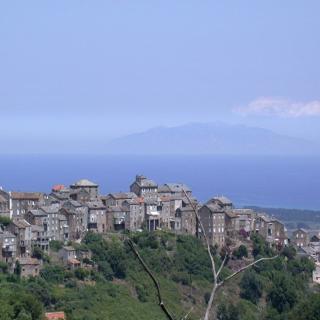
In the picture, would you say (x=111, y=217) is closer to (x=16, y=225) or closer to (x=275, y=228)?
(x=16, y=225)

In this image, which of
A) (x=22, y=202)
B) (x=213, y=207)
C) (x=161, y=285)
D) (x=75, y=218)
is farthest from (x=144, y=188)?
(x=161, y=285)

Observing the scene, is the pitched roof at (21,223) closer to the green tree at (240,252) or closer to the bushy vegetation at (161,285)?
the bushy vegetation at (161,285)

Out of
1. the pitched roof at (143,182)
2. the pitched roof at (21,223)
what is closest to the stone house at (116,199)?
the pitched roof at (143,182)

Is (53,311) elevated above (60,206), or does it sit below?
below

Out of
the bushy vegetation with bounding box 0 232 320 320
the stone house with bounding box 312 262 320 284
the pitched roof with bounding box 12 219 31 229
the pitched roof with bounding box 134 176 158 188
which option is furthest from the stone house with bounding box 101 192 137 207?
the stone house with bounding box 312 262 320 284

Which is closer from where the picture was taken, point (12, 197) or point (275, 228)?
point (12, 197)

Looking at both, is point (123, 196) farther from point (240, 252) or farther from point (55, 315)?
point (55, 315)

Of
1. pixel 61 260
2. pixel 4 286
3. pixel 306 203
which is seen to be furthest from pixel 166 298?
pixel 306 203
